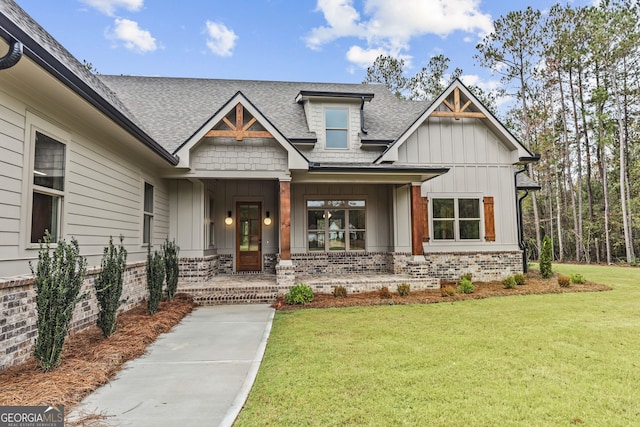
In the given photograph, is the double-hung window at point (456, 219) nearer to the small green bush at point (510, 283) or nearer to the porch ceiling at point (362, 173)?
the porch ceiling at point (362, 173)

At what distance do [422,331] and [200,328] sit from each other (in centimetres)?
365

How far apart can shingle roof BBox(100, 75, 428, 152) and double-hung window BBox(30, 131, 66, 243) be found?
4879mm

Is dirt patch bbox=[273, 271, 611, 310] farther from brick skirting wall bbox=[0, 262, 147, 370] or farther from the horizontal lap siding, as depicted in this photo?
the horizontal lap siding

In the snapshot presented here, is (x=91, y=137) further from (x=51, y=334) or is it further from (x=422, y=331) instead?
(x=422, y=331)

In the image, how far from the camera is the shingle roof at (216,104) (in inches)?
429

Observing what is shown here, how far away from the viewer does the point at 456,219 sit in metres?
11.1

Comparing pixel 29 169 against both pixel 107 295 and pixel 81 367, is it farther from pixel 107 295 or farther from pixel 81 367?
pixel 81 367

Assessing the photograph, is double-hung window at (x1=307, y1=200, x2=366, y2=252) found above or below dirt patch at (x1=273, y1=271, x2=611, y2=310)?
above

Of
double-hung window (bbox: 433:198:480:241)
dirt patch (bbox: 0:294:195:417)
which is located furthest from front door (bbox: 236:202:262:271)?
double-hung window (bbox: 433:198:480:241)

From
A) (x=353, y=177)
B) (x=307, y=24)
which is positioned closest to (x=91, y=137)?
(x=353, y=177)

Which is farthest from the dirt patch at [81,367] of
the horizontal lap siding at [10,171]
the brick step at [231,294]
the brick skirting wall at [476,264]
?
the brick skirting wall at [476,264]

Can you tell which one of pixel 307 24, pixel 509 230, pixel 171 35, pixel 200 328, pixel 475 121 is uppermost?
pixel 307 24

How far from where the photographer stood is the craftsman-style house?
8406mm

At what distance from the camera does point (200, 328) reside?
19.5 feet
